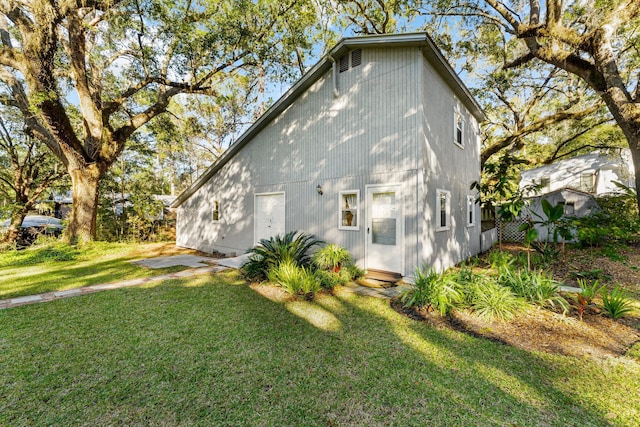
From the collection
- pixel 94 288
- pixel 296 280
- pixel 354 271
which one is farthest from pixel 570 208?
pixel 94 288

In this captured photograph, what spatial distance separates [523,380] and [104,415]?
3788 mm

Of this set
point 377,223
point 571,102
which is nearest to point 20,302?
point 377,223

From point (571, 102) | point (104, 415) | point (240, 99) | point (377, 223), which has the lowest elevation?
point (104, 415)

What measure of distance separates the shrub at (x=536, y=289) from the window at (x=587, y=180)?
817 inches

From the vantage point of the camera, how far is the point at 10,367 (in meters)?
2.88

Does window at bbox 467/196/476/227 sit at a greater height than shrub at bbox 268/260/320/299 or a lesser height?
greater

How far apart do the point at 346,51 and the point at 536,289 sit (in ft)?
22.4

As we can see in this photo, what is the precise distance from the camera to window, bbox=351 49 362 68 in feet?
23.2

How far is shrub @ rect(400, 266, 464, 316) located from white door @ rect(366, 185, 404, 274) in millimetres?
1508

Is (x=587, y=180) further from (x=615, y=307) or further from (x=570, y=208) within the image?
(x=615, y=307)

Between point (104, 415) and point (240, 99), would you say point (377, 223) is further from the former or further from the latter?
point (240, 99)

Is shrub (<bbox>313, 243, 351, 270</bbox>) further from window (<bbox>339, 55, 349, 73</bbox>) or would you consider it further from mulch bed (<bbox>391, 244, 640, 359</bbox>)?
window (<bbox>339, 55, 349, 73</bbox>)

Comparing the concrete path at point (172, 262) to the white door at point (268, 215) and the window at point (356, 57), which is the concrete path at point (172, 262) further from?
the window at point (356, 57)

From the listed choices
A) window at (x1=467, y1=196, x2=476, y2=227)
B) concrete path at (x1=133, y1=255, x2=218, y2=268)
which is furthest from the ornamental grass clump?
window at (x1=467, y1=196, x2=476, y2=227)
